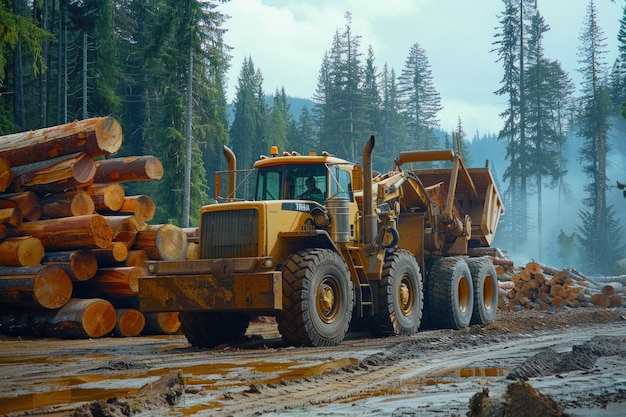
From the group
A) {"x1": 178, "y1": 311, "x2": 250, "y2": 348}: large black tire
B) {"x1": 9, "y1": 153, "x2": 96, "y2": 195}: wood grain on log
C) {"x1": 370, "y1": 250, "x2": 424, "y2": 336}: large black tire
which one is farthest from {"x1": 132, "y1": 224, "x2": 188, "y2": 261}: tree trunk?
{"x1": 370, "y1": 250, "x2": 424, "y2": 336}: large black tire

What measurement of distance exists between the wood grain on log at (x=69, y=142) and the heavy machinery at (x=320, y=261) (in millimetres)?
2805

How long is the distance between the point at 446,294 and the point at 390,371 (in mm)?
6818

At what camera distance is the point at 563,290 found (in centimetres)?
2139

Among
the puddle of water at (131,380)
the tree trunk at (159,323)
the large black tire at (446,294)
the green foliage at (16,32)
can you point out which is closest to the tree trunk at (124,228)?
the tree trunk at (159,323)

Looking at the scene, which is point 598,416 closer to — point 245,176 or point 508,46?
point 245,176

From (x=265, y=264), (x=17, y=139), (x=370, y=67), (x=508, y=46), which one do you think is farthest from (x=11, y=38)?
(x=370, y=67)

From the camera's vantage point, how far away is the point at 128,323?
15.1 m

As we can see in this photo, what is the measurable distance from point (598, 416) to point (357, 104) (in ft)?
193

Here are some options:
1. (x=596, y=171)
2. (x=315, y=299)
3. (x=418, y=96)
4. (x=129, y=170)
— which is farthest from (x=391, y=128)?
(x=315, y=299)

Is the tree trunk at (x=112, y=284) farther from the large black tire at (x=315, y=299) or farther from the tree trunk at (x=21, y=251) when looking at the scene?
the large black tire at (x=315, y=299)

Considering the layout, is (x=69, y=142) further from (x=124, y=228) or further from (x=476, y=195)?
(x=476, y=195)

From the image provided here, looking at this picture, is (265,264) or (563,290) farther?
(563,290)

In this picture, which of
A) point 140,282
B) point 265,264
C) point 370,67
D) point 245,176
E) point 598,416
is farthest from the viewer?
point 370,67

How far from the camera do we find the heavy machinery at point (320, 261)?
11.0 m
